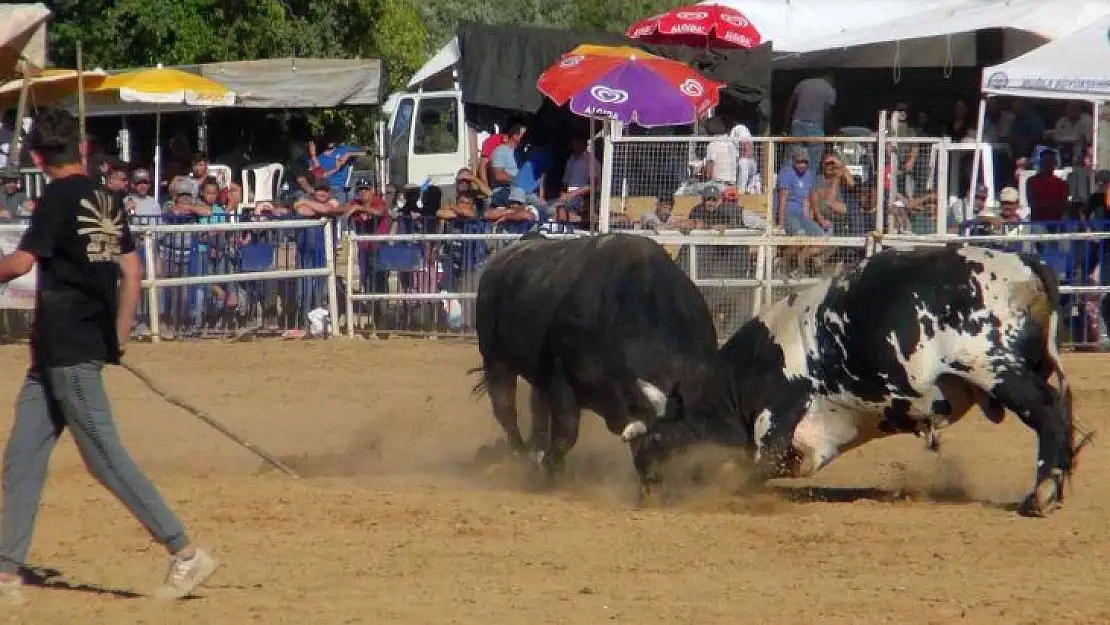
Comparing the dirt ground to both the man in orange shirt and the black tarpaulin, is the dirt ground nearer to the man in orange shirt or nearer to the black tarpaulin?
the man in orange shirt

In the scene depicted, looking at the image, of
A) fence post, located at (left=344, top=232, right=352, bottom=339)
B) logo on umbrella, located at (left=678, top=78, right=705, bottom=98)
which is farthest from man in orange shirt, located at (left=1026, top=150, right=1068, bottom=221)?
fence post, located at (left=344, top=232, right=352, bottom=339)

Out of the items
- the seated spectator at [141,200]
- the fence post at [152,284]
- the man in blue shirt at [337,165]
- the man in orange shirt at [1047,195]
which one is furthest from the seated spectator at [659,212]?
the man in blue shirt at [337,165]

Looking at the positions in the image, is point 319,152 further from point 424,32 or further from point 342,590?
point 342,590

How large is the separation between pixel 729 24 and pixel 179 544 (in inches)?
626

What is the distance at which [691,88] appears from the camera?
18.2 m

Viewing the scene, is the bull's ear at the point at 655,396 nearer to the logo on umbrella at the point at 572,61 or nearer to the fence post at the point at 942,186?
the fence post at the point at 942,186

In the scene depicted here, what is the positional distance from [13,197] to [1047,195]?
1076 cm

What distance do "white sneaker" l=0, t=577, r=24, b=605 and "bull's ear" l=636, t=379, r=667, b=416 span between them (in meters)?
3.55

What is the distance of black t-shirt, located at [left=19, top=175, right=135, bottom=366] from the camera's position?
6.69m

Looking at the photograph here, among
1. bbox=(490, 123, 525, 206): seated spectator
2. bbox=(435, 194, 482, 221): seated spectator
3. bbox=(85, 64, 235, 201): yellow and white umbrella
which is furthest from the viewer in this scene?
bbox=(85, 64, 235, 201): yellow and white umbrella

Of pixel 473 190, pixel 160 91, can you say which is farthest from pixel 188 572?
pixel 160 91

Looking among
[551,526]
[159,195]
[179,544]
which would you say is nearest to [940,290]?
[551,526]

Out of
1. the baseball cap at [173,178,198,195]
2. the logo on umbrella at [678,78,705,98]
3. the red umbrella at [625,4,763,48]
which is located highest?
the red umbrella at [625,4,763,48]

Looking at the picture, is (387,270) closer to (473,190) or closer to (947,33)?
(473,190)
